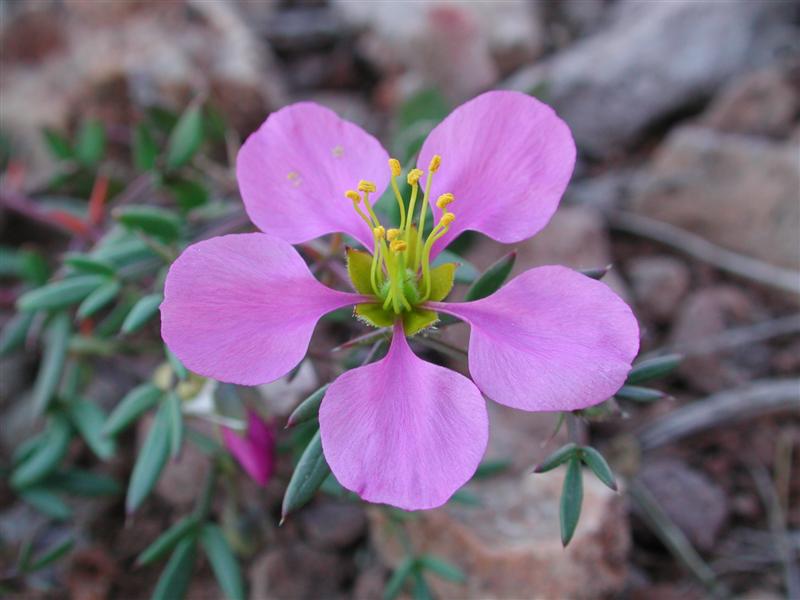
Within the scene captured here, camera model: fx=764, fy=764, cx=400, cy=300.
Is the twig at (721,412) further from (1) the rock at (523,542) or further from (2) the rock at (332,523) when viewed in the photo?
(2) the rock at (332,523)

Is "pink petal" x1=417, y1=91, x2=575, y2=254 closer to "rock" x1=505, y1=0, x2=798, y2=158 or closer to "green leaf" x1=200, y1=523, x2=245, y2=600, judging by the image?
"green leaf" x1=200, y1=523, x2=245, y2=600

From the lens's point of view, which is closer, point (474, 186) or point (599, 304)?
point (599, 304)

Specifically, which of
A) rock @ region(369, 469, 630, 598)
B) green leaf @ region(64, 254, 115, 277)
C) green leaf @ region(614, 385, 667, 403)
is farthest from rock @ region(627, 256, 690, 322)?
green leaf @ region(64, 254, 115, 277)

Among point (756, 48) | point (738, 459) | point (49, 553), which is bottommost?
point (738, 459)

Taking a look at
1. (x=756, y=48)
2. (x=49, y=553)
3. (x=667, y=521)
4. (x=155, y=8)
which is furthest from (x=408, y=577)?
(x=756, y=48)

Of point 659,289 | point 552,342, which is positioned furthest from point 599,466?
point 659,289

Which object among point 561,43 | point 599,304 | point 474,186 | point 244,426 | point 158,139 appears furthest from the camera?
point 561,43

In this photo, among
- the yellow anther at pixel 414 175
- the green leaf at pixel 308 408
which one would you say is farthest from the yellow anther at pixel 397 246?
the green leaf at pixel 308 408

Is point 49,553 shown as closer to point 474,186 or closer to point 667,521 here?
point 474,186
